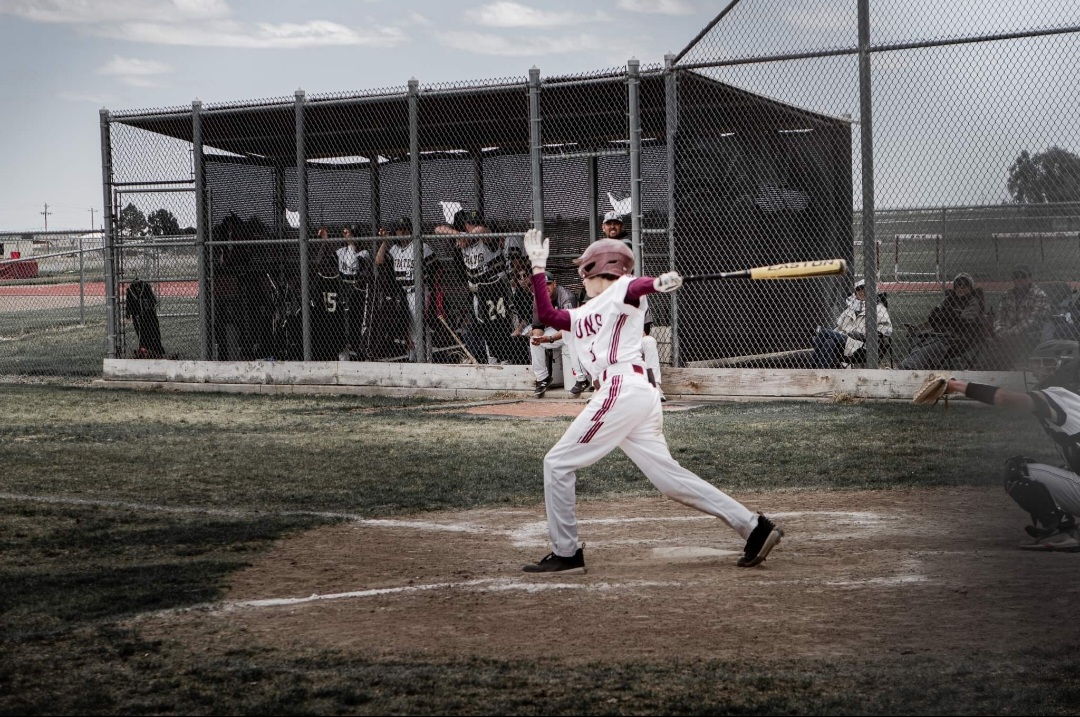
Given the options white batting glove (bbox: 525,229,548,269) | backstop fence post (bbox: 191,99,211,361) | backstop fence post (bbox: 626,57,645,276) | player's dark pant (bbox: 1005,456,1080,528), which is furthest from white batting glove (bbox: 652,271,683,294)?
backstop fence post (bbox: 191,99,211,361)

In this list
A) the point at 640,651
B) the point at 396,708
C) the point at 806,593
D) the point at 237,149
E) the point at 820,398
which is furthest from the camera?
the point at 237,149

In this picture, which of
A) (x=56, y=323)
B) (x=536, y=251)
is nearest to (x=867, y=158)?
(x=536, y=251)

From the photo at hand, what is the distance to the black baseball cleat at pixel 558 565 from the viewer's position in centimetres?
659

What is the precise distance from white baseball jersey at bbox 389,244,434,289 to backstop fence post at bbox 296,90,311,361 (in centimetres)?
112

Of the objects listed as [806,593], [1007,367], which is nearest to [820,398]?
[1007,367]

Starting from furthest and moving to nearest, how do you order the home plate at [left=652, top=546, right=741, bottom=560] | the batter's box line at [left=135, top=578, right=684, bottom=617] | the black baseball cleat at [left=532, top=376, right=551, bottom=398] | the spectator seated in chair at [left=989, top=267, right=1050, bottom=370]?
the black baseball cleat at [left=532, top=376, right=551, bottom=398], the home plate at [left=652, top=546, right=741, bottom=560], the spectator seated in chair at [left=989, top=267, right=1050, bottom=370], the batter's box line at [left=135, top=578, right=684, bottom=617]

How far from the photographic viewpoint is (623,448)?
662 cm

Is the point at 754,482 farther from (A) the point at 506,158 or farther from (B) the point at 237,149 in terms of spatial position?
(B) the point at 237,149

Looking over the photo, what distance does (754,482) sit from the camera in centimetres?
931

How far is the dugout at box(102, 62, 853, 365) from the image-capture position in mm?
14750

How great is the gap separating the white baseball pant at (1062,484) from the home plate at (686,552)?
169 centimetres

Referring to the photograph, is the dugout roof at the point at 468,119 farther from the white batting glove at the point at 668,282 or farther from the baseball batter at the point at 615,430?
the white batting glove at the point at 668,282

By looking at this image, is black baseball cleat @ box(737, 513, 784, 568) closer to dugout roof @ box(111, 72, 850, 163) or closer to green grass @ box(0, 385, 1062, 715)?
green grass @ box(0, 385, 1062, 715)

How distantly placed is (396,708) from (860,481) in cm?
568
